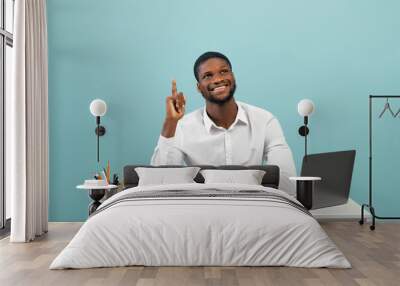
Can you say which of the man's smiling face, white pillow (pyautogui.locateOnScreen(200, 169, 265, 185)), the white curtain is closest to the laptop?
white pillow (pyautogui.locateOnScreen(200, 169, 265, 185))

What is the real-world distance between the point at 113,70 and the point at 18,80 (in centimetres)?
159

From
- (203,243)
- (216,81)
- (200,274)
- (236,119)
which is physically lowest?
(200,274)

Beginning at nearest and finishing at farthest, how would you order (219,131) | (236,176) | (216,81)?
(236,176)
(219,131)
(216,81)

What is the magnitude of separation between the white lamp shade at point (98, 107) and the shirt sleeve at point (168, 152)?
2.45 feet

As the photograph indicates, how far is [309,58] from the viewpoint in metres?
7.14

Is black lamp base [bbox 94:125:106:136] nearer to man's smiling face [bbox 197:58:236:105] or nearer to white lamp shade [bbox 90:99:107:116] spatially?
white lamp shade [bbox 90:99:107:116]

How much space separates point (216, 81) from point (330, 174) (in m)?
1.72

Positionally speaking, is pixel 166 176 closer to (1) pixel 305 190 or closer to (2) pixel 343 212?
(1) pixel 305 190

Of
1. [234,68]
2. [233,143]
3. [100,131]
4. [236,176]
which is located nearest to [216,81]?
[234,68]

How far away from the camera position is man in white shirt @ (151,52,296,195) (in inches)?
273

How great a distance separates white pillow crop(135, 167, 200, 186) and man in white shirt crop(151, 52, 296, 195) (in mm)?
503

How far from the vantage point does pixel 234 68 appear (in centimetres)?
712

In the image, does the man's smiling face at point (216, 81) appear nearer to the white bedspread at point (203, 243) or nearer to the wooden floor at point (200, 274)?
the wooden floor at point (200, 274)

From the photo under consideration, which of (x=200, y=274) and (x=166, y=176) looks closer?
(x=200, y=274)
